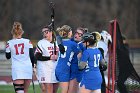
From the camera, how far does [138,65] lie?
3375cm

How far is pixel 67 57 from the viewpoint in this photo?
17.8 m

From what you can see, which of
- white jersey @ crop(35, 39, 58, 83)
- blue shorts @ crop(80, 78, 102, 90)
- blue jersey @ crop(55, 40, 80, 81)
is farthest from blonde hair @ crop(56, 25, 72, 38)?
blue shorts @ crop(80, 78, 102, 90)

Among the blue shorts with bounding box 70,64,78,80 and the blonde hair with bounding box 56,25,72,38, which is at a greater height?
the blonde hair with bounding box 56,25,72,38

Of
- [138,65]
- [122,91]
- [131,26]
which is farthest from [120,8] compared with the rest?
[122,91]

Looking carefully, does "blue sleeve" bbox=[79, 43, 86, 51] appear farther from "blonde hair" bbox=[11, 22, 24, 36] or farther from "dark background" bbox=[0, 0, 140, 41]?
"dark background" bbox=[0, 0, 140, 41]

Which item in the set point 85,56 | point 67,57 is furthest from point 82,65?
point 67,57

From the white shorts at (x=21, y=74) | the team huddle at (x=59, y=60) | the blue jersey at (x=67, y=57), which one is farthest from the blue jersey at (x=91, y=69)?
the white shorts at (x=21, y=74)

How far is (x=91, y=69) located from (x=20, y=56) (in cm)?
221

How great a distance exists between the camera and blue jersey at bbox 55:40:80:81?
1777 cm

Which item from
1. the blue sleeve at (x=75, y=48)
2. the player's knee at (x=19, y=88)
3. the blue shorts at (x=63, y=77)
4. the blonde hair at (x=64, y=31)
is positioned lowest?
the player's knee at (x=19, y=88)

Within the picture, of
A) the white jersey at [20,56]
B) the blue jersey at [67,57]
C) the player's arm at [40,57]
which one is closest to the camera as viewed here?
the blue jersey at [67,57]

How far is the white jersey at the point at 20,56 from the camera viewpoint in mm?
18109

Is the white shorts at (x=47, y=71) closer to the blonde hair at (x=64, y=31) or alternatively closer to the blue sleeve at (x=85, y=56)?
the blonde hair at (x=64, y=31)

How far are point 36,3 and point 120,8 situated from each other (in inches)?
264
